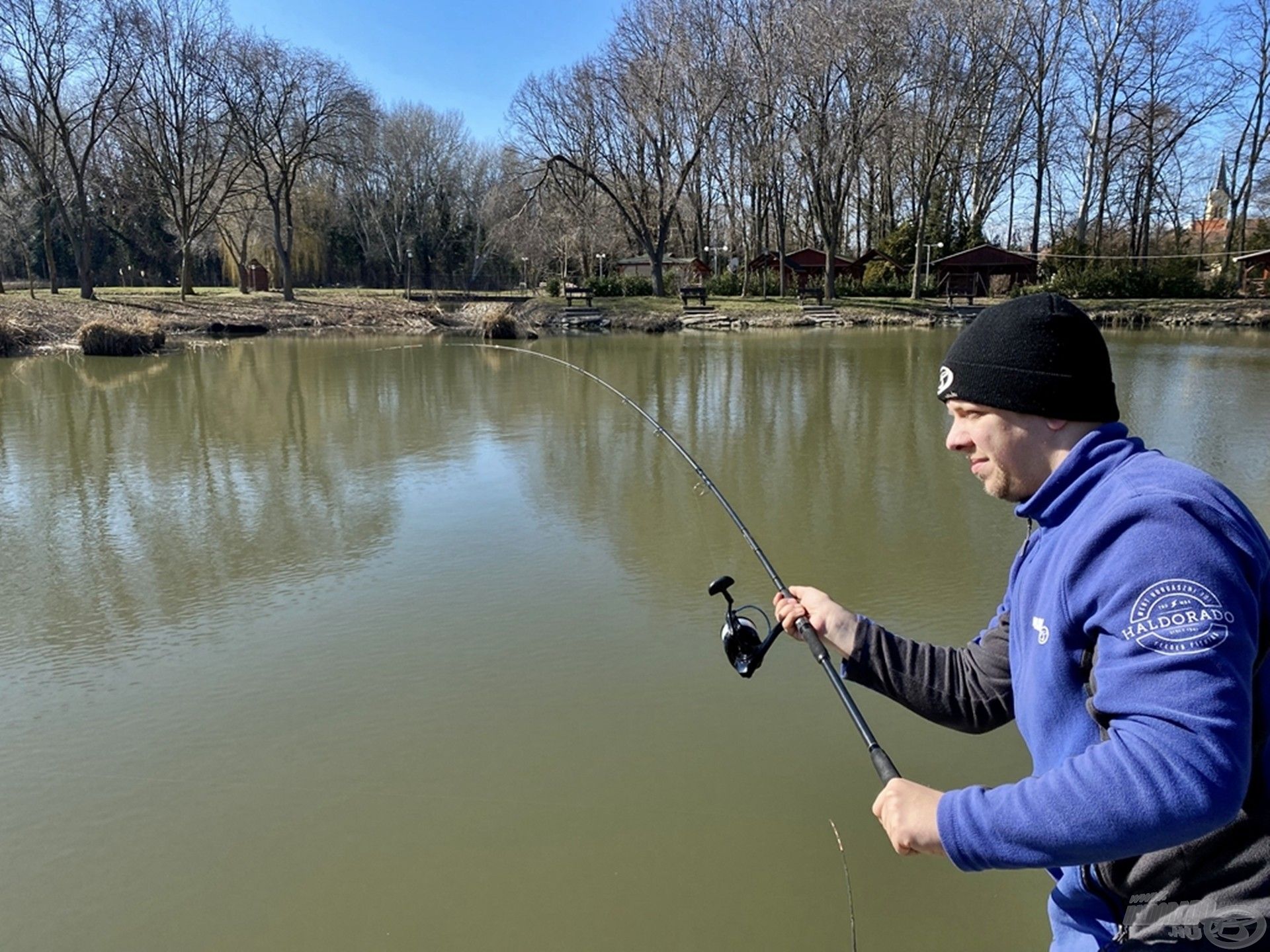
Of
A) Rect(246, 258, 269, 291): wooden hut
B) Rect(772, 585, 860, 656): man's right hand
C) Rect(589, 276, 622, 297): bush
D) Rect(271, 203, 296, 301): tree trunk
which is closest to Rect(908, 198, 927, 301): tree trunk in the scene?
Rect(589, 276, 622, 297): bush

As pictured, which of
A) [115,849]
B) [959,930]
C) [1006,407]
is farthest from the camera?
[115,849]

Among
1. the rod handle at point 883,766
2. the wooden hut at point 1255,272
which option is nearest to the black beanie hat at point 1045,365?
the rod handle at point 883,766

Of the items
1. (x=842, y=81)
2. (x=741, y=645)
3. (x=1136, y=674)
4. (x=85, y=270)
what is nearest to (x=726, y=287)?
(x=842, y=81)

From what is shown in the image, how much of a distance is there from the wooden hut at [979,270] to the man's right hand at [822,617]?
32.9 m

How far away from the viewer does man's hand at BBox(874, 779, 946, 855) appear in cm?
129

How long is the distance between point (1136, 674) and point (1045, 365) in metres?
0.48

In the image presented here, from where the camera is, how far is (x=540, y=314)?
31.8 meters

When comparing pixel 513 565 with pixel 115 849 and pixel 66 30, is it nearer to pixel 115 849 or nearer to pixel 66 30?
pixel 115 849

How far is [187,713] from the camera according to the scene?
3699 millimetres

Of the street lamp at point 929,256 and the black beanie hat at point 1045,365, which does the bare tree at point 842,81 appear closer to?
the street lamp at point 929,256

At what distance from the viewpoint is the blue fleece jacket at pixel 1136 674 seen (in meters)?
1.06

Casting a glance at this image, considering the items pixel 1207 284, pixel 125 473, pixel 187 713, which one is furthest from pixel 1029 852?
pixel 1207 284

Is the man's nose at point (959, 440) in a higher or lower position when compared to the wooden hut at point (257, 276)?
lower

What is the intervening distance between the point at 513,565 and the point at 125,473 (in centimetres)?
452
